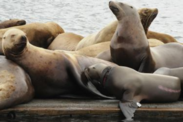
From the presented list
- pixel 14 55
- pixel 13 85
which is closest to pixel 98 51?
pixel 14 55

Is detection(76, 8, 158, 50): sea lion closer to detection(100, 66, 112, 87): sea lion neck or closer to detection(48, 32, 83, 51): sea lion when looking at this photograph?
detection(48, 32, 83, 51): sea lion

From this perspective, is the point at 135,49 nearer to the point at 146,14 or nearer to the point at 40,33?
the point at 146,14

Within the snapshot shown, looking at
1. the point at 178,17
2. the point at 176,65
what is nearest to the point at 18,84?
the point at 176,65

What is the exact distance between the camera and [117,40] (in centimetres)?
811

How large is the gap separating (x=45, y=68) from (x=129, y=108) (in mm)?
1227

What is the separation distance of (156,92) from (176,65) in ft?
5.48

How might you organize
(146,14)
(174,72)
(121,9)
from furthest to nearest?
(146,14) → (121,9) → (174,72)

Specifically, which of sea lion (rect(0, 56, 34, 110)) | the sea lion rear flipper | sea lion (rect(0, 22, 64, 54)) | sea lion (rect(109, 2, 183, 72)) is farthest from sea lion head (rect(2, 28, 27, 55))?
sea lion (rect(0, 22, 64, 54))

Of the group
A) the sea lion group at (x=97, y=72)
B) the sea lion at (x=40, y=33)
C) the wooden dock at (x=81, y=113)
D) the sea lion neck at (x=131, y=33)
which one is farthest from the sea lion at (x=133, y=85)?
the sea lion at (x=40, y=33)

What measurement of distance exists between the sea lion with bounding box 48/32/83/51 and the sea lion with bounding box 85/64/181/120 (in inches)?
136

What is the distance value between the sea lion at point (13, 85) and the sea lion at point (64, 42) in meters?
3.52

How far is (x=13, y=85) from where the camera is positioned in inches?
261

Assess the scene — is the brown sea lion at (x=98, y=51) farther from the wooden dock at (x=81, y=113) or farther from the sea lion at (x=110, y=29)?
the wooden dock at (x=81, y=113)

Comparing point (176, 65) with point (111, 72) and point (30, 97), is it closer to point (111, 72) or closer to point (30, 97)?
point (111, 72)
